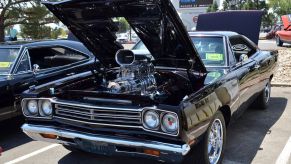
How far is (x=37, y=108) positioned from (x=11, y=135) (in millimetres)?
2044

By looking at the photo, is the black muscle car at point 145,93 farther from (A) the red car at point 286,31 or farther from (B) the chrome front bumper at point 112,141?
(A) the red car at point 286,31

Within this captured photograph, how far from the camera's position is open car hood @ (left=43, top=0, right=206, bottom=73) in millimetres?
3943

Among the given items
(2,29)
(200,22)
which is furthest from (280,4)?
(200,22)

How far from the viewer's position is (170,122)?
3404 millimetres

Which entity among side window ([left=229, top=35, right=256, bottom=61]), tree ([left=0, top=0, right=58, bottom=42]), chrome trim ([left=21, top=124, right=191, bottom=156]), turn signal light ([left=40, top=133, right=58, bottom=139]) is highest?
tree ([left=0, top=0, right=58, bottom=42])

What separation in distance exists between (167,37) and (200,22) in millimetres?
5818

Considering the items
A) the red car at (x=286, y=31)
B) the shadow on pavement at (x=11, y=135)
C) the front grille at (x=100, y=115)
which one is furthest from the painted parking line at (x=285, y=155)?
the red car at (x=286, y=31)

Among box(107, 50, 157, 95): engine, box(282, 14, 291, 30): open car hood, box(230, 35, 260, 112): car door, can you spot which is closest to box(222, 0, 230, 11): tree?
box(282, 14, 291, 30): open car hood

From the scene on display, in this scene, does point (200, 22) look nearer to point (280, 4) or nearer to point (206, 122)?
point (206, 122)

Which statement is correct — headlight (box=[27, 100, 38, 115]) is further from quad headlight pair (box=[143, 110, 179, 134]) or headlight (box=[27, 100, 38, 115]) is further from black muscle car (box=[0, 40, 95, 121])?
quad headlight pair (box=[143, 110, 179, 134])

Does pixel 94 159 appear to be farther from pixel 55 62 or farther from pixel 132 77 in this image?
pixel 55 62

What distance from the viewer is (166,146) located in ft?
11.0

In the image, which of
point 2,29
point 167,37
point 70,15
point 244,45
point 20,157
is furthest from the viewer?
point 2,29

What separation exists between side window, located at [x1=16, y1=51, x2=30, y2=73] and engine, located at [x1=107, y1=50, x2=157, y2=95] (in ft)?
6.37
